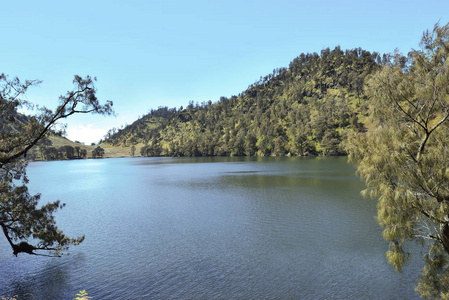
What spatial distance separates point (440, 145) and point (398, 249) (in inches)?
235

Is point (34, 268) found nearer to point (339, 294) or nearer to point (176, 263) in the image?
point (176, 263)

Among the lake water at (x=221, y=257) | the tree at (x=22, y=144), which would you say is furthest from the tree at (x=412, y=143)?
the tree at (x=22, y=144)

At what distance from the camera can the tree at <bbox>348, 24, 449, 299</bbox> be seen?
1146 cm

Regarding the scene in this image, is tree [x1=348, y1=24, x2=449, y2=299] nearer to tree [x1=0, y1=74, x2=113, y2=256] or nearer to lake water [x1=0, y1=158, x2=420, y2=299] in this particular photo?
lake water [x1=0, y1=158, x2=420, y2=299]

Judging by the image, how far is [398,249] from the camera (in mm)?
14102

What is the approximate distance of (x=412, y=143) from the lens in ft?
39.5

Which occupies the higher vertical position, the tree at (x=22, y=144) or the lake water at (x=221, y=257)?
the tree at (x=22, y=144)

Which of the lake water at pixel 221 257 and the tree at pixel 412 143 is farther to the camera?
the lake water at pixel 221 257

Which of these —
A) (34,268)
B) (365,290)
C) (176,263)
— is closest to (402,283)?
(365,290)

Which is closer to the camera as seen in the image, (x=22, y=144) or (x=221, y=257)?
(x=22, y=144)

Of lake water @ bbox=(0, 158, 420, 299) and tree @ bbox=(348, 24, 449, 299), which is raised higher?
tree @ bbox=(348, 24, 449, 299)

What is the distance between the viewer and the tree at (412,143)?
1146 centimetres

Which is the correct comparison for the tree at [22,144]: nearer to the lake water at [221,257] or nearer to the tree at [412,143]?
the lake water at [221,257]

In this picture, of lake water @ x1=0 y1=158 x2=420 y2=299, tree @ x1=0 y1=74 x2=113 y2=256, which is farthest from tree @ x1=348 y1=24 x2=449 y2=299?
tree @ x1=0 y1=74 x2=113 y2=256
